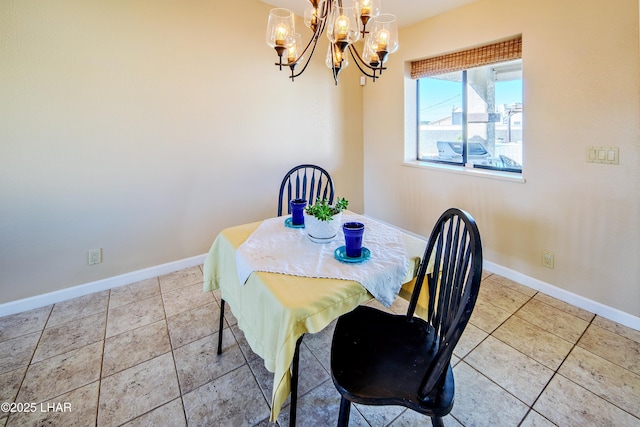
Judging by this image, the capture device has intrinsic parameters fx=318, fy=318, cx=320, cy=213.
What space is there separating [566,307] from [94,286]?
11.9 feet

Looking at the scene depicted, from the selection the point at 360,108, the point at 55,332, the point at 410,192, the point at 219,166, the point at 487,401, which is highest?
the point at 360,108

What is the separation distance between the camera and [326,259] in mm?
1438

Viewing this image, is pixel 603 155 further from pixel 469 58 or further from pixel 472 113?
pixel 469 58

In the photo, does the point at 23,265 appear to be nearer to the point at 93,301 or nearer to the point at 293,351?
the point at 93,301

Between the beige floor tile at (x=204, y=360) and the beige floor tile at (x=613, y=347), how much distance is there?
207cm

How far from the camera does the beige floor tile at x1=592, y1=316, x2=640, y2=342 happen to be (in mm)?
1979

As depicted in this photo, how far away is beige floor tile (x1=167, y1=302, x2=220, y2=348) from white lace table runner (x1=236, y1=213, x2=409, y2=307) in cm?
82

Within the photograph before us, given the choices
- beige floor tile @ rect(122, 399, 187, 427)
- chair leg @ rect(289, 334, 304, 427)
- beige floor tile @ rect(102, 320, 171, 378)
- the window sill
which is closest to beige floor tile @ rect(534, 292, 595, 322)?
the window sill

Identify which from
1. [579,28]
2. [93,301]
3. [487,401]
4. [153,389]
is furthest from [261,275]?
[579,28]

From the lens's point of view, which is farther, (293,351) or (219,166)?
(219,166)

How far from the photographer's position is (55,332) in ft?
6.88

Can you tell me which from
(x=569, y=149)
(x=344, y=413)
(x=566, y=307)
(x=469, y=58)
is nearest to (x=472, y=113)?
(x=469, y=58)

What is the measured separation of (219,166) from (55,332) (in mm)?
1724

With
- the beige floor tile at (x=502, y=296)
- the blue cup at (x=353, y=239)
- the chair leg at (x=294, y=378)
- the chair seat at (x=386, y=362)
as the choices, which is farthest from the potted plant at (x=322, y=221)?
the beige floor tile at (x=502, y=296)
